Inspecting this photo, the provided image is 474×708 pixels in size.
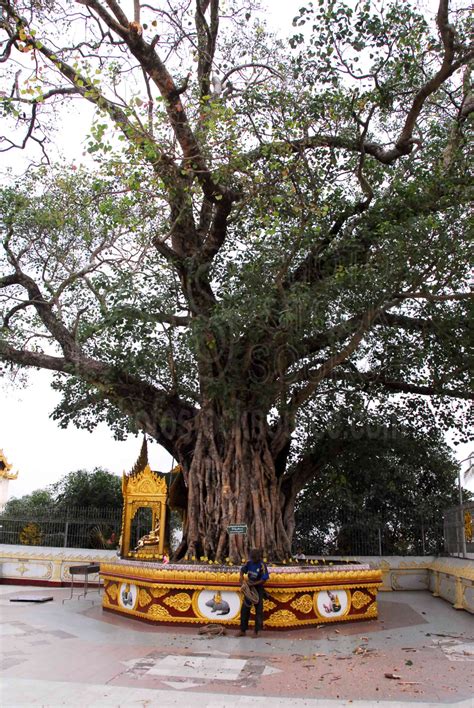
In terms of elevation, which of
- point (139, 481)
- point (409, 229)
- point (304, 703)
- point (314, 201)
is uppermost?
point (314, 201)

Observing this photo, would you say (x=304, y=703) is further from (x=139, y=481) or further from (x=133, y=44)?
(x=133, y=44)

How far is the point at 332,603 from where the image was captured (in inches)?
338

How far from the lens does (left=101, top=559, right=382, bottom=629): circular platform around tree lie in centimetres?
809

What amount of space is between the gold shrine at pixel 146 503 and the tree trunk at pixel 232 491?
0.69m

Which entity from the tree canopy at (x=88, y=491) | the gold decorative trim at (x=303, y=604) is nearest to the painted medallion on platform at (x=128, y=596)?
the gold decorative trim at (x=303, y=604)

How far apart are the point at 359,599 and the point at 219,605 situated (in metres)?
2.21

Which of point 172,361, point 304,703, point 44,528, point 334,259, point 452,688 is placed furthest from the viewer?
point 44,528

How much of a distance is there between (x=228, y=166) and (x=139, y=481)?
578 cm

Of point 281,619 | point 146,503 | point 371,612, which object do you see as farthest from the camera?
point 146,503

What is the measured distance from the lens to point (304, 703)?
15.5 feet

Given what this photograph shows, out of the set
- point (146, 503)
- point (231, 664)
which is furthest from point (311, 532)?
point (231, 664)

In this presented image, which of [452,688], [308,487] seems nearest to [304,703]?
[452,688]

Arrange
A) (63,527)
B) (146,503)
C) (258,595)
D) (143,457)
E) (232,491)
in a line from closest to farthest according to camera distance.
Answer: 1. (258,595)
2. (232,491)
3. (146,503)
4. (143,457)
5. (63,527)

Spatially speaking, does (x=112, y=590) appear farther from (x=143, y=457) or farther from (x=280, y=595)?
(x=143, y=457)
